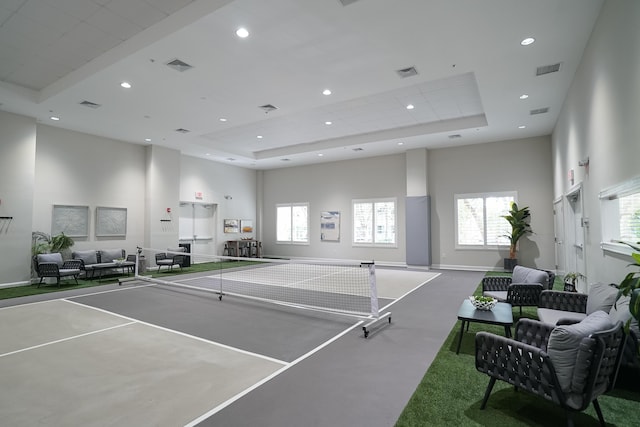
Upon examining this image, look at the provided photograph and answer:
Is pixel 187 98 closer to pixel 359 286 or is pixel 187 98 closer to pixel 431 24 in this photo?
pixel 431 24

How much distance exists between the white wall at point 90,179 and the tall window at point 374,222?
7.78 meters

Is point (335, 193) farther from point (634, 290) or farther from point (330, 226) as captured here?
point (634, 290)

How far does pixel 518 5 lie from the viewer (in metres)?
4.10

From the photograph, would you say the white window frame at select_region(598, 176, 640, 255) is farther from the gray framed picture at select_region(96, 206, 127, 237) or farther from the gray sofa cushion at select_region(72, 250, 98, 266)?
the gray framed picture at select_region(96, 206, 127, 237)

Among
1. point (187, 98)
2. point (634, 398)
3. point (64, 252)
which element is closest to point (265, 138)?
point (187, 98)

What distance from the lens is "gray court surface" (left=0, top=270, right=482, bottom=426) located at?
253 centimetres

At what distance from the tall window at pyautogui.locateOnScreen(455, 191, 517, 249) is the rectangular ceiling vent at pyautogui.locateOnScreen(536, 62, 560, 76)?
511 cm

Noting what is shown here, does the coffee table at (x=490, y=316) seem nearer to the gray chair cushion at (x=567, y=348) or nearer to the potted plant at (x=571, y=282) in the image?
the gray chair cushion at (x=567, y=348)

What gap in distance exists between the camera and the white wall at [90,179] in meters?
8.96

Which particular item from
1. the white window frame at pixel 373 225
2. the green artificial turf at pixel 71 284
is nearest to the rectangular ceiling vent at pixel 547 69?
the white window frame at pixel 373 225

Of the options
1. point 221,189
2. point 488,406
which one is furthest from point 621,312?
point 221,189

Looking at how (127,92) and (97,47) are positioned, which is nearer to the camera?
(97,47)

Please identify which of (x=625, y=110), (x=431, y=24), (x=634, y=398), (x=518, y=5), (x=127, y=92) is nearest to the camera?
(x=634, y=398)

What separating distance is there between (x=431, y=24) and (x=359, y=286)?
5.54 m
